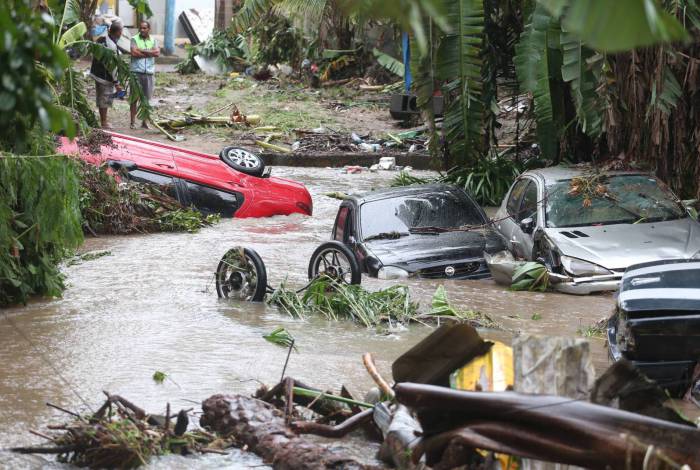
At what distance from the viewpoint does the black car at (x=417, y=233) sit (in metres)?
12.2

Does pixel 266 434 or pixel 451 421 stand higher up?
pixel 451 421

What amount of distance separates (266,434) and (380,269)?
6150 millimetres

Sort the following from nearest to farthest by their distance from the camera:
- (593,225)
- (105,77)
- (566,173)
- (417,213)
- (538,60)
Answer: (593,225)
(566,173)
(417,213)
(538,60)
(105,77)

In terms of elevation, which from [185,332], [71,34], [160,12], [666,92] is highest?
[160,12]

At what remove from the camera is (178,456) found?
6.16 m

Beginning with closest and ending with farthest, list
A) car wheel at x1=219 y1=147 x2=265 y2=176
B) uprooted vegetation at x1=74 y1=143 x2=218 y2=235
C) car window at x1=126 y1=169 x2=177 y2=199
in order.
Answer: uprooted vegetation at x1=74 y1=143 x2=218 y2=235 < car window at x1=126 y1=169 x2=177 y2=199 < car wheel at x1=219 y1=147 x2=265 y2=176

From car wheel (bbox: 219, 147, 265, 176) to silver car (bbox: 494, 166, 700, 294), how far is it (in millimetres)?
4994

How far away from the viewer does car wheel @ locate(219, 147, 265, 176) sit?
1691cm

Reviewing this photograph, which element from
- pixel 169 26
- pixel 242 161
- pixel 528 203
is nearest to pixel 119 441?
pixel 528 203

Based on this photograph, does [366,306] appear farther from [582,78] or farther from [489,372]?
[582,78]

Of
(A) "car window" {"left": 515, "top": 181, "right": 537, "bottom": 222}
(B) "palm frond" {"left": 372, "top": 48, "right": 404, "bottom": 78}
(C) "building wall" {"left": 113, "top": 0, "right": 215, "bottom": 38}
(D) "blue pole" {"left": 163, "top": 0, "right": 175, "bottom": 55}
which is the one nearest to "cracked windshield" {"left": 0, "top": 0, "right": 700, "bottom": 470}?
(A) "car window" {"left": 515, "top": 181, "right": 537, "bottom": 222}

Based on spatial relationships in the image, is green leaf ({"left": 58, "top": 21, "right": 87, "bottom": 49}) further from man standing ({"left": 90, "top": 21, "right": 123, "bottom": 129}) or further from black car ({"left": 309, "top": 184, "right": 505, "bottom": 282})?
man standing ({"left": 90, "top": 21, "right": 123, "bottom": 129})

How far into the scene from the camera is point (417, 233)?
42.1 feet

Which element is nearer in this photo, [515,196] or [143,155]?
[515,196]
